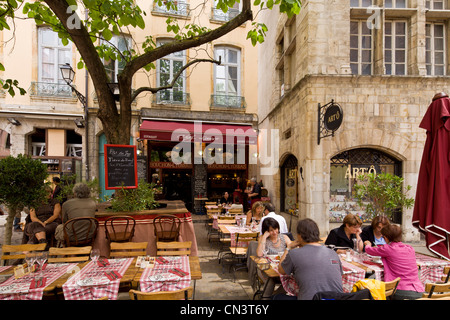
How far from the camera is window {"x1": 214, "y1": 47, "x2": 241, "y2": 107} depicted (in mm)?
12297

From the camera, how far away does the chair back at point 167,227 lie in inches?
191

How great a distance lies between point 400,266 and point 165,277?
8.68 feet

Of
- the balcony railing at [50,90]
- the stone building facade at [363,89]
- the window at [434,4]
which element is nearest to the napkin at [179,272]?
the stone building facade at [363,89]

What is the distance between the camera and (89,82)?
10.6 metres

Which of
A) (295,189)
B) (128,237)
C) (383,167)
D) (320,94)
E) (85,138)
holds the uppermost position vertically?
(320,94)

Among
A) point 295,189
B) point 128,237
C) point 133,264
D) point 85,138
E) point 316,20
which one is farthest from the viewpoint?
point 85,138

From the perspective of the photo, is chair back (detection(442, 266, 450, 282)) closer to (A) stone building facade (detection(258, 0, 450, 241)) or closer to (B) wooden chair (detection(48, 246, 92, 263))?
(A) stone building facade (detection(258, 0, 450, 241))

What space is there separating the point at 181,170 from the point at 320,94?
767cm

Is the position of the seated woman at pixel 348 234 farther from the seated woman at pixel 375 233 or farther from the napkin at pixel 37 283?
the napkin at pixel 37 283

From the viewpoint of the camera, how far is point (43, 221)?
520 cm

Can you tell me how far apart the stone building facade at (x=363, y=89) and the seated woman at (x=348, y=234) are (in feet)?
8.78
